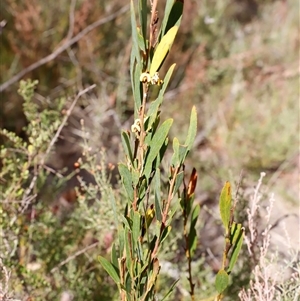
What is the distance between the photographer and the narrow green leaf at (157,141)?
30.2 inches

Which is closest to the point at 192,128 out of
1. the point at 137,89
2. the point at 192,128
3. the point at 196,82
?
the point at 192,128

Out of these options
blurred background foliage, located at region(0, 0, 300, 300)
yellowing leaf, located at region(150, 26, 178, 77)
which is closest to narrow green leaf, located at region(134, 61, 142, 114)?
yellowing leaf, located at region(150, 26, 178, 77)

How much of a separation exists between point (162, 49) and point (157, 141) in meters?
0.14

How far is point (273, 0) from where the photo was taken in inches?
142

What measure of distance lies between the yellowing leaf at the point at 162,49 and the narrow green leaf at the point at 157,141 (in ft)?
0.26

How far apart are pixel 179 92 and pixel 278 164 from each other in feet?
2.17

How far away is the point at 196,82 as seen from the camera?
111 inches

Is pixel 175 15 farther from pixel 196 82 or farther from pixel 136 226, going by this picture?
pixel 196 82

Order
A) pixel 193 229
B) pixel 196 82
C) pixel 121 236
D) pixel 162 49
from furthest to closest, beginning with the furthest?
1. pixel 196 82
2. pixel 193 229
3. pixel 121 236
4. pixel 162 49

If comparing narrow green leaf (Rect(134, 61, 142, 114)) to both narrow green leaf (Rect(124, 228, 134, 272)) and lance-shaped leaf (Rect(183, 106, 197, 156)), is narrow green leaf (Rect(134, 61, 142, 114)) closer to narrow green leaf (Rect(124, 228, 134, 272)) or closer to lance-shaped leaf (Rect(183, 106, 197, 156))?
lance-shaped leaf (Rect(183, 106, 197, 156))

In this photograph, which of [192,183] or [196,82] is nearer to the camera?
[192,183]

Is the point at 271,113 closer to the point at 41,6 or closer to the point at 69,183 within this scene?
the point at 69,183

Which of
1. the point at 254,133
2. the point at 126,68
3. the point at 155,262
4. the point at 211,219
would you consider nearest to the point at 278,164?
the point at 254,133

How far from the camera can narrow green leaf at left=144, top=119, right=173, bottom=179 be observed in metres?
0.77
